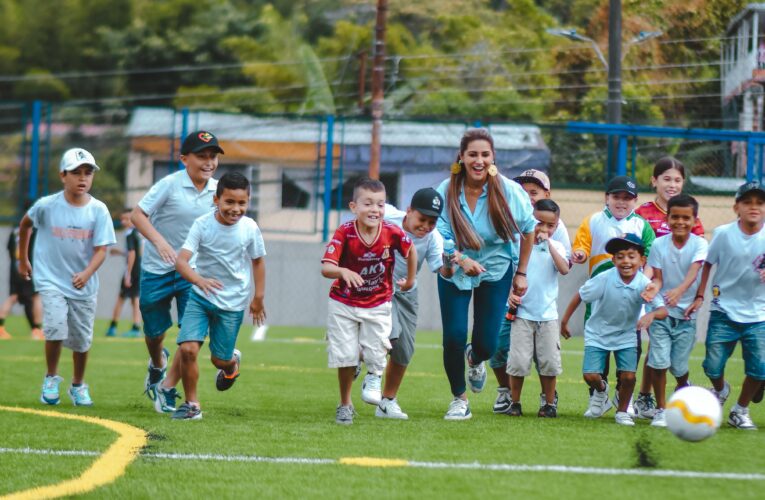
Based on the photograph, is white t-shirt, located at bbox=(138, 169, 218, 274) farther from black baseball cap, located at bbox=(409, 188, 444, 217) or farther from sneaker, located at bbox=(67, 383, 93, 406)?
black baseball cap, located at bbox=(409, 188, 444, 217)

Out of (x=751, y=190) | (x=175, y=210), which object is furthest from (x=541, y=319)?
(x=175, y=210)

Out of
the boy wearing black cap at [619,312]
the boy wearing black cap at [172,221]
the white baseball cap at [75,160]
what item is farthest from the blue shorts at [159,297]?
the boy wearing black cap at [619,312]

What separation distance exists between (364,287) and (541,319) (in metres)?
1.56

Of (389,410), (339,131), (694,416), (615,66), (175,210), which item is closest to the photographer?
(694,416)

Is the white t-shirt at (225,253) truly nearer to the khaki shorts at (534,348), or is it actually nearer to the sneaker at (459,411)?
the sneaker at (459,411)

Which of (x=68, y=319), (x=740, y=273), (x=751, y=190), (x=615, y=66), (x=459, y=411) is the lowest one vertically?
(x=459, y=411)

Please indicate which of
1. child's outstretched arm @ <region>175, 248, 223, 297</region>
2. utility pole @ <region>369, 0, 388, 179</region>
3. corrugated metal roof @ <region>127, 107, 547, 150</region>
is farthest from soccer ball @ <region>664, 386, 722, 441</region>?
utility pole @ <region>369, 0, 388, 179</region>

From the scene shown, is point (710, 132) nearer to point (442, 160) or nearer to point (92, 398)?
point (442, 160)

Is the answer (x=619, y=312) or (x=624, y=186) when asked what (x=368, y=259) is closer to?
(x=619, y=312)

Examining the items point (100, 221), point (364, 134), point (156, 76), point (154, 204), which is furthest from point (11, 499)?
point (156, 76)

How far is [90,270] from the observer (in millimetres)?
9414

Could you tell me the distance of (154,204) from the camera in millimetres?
8805

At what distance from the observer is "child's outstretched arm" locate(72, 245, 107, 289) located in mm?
9344

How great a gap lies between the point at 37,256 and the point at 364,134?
16305 millimetres
